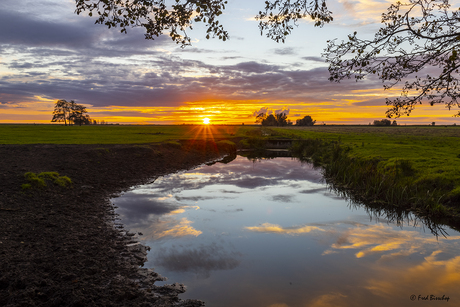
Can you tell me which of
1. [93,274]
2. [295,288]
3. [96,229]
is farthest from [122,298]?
[96,229]

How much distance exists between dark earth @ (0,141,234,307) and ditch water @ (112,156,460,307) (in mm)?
748

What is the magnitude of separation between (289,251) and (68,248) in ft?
22.7

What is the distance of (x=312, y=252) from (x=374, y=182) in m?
11.0

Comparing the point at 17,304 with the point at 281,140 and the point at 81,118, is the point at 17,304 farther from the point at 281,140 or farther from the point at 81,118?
the point at 81,118

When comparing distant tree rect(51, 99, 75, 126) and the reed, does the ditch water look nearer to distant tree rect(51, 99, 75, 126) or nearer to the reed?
the reed

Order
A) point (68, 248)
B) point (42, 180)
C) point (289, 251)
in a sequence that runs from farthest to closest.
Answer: point (42, 180) < point (289, 251) < point (68, 248)

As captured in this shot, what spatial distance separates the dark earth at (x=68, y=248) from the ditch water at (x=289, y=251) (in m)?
0.75

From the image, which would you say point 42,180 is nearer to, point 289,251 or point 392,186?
point 289,251

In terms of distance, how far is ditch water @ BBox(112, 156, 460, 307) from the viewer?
7.23 m

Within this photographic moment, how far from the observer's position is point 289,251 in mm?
9734

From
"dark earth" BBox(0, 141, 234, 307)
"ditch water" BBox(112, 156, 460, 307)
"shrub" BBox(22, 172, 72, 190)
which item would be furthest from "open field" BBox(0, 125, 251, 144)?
"ditch water" BBox(112, 156, 460, 307)

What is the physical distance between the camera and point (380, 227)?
12.7 meters

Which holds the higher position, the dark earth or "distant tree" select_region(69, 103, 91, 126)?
"distant tree" select_region(69, 103, 91, 126)

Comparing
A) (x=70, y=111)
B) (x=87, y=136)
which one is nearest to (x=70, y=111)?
(x=70, y=111)
